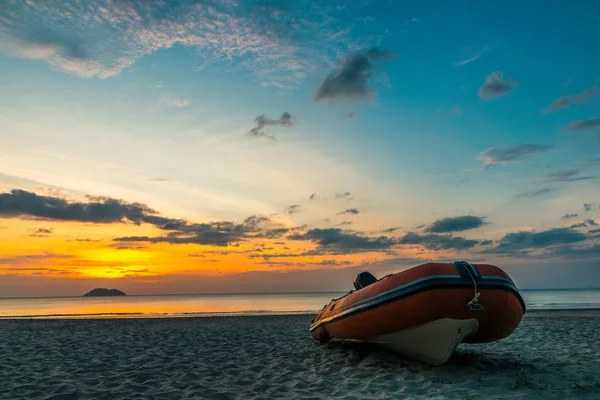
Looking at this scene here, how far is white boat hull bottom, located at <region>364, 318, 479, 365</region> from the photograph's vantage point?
7.24 m

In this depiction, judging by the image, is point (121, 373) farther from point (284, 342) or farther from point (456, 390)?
point (456, 390)

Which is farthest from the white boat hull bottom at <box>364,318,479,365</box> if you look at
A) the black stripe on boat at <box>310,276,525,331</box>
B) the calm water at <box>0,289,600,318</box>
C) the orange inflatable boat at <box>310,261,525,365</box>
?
the calm water at <box>0,289,600,318</box>

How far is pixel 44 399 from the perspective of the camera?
20.6ft

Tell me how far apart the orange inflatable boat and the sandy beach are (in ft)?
1.64

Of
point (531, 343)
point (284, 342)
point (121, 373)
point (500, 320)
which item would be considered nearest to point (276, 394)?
point (121, 373)

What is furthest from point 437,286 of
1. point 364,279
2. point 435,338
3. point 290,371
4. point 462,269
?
point 364,279

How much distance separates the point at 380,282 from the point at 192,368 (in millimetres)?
4352

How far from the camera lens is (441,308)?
7.09m

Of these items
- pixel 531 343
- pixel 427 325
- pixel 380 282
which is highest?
pixel 380 282

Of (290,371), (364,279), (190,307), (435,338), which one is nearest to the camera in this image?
(435,338)

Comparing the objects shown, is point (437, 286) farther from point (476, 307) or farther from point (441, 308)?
point (476, 307)

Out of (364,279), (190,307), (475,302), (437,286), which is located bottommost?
(190,307)

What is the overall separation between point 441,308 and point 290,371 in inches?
127

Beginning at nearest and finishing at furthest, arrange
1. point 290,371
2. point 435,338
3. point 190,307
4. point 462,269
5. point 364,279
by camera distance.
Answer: point 462,269 → point 435,338 → point 290,371 → point 364,279 → point 190,307
